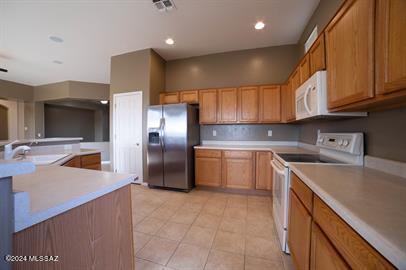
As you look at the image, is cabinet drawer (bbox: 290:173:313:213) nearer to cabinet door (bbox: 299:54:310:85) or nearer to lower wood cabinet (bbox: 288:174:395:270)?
lower wood cabinet (bbox: 288:174:395:270)

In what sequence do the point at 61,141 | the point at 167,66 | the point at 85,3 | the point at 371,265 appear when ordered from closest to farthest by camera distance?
1. the point at 371,265
2. the point at 85,3
3. the point at 61,141
4. the point at 167,66

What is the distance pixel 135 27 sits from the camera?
111 inches

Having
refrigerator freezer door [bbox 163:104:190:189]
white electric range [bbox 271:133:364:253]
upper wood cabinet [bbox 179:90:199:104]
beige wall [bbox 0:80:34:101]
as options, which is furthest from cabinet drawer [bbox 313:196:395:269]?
beige wall [bbox 0:80:34:101]

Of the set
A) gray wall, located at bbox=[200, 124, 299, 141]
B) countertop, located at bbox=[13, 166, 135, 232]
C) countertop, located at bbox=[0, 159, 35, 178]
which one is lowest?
countertop, located at bbox=[13, 166, 135, 232]

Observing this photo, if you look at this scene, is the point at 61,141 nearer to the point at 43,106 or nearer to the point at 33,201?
the point at 33,201

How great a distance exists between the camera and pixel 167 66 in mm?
4105

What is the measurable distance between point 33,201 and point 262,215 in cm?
241

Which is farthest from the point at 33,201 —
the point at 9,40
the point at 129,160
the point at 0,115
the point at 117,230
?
the point at 0,115

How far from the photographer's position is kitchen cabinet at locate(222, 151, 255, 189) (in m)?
3.02

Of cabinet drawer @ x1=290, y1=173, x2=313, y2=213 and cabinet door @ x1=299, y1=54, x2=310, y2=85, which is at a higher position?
cabinet door @ x1=299, y1=54, x2=310, y2=85

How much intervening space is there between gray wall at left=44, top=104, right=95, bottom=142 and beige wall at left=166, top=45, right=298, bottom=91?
6.17m

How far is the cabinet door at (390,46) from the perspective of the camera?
787 millimetres

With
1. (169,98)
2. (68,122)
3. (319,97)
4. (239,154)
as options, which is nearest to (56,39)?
(169,98)

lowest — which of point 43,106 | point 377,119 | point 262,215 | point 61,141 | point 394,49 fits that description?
point 262,215
